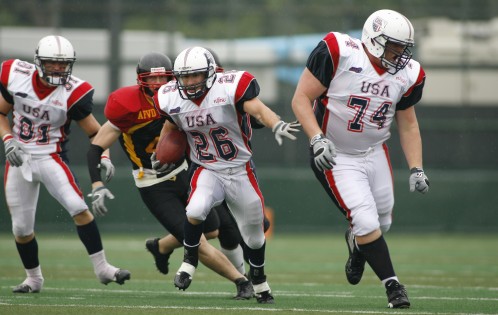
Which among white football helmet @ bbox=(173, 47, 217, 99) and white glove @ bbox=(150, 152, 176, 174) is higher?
white football helmet @ bbox=(173, 47, 217, 99)

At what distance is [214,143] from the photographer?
6.93 metres

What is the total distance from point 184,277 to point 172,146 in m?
0.94

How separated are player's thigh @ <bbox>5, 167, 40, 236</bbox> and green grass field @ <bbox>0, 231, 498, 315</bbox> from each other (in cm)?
56

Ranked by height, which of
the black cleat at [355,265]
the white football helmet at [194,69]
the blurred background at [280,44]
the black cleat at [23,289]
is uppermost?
the white football helmet at [194,69]

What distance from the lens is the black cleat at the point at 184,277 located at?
676 centimetres

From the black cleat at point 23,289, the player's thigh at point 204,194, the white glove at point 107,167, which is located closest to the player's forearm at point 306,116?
the player's thigh at point 204,194

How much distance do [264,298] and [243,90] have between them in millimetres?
1480

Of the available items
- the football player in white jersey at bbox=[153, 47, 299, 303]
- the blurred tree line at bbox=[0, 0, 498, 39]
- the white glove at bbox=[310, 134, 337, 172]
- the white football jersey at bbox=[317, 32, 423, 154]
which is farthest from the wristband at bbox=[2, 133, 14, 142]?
the blurred tree line at bbox=[0, 0, 498, 39]

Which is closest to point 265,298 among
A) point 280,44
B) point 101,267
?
point 101,267

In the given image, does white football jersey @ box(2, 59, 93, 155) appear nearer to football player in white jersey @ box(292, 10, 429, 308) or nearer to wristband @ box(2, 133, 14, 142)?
wristband @ box(2, 133, 14, 142)

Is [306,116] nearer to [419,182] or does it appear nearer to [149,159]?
[419,182]

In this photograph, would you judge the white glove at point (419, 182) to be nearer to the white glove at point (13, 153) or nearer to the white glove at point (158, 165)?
the white glove at point (158, 165)

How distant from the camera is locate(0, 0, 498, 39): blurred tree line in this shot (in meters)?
18.2

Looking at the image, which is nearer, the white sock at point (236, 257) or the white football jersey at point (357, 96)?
the white football jersey at point (357, 96)
